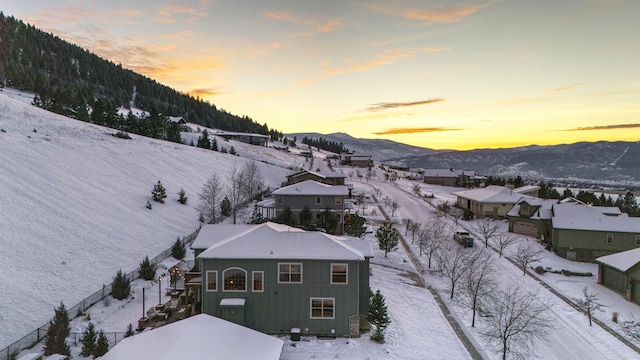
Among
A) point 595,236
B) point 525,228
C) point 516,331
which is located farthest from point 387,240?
point 525,228

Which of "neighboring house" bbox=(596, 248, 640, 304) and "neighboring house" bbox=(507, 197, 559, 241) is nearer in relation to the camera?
"neighboring house" bbox=(596, 248, 640, 304)

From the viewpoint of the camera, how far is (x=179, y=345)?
15.3 metres

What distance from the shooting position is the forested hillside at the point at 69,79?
324 ft

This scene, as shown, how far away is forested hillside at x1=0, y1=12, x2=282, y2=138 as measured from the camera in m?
98.8

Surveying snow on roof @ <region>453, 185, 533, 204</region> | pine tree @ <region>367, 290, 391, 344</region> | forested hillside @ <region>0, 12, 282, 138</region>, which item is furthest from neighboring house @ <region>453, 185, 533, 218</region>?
forested hillside @ <region>0, 12, 282, 138</region>

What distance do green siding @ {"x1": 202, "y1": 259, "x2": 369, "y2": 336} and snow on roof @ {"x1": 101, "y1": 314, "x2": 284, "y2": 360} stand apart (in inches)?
225

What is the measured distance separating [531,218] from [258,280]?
156ft

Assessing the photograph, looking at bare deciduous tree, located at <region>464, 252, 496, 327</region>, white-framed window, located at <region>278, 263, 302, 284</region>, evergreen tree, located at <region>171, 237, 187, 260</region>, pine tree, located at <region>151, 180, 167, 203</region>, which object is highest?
pine tree, located at <region>151, 180, 167, 203</region>

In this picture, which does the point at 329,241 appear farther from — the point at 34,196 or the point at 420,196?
the point at 420,196

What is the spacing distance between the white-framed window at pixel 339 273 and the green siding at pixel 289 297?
0.64 ft

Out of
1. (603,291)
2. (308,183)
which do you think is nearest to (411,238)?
(308,183)

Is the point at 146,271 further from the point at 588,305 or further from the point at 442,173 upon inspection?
the point at 442,173

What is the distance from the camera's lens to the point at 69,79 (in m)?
149

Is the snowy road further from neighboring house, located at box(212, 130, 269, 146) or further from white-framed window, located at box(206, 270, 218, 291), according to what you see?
neighboring house, located at box(212, 130, 269, 146)
